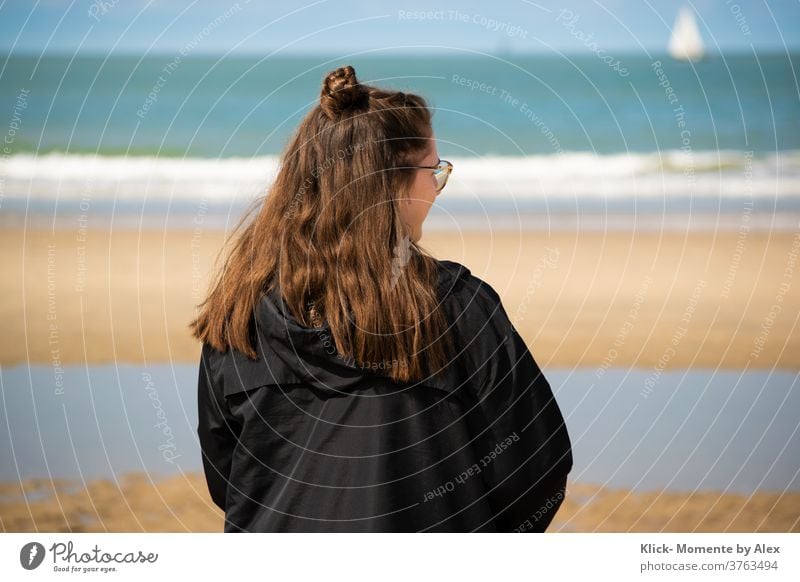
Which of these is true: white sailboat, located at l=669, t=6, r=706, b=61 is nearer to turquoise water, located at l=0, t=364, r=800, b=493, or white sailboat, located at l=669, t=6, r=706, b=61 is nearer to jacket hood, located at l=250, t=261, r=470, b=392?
turquoise water, located at l=0, t=364, r=800, b=493

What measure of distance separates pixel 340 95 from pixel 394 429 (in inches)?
Result: 25.2

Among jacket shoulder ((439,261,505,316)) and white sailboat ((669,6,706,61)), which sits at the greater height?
white sailboat ((669,6,706,61))

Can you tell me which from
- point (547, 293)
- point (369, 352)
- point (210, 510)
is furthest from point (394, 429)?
point (547, 293)

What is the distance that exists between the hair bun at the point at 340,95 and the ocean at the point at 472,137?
610 centimetres

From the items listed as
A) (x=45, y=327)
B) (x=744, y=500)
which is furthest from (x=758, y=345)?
(x=45, y=327)

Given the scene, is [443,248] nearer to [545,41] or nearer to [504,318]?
[545,41]

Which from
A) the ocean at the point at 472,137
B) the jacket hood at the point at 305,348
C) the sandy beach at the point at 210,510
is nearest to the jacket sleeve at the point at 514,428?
the jacket hood at the point at 305,348

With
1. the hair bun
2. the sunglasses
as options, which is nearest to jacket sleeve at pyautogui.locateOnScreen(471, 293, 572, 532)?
the sunglasses

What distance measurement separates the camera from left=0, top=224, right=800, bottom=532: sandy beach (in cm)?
491

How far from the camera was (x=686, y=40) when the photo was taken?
15.6m

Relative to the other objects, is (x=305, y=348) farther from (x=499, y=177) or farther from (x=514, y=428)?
(x=499, y=177)

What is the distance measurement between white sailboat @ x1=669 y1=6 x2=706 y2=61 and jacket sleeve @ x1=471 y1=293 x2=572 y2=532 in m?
12.5

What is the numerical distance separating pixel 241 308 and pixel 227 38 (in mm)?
13266

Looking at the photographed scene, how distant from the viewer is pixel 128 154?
13.3m
